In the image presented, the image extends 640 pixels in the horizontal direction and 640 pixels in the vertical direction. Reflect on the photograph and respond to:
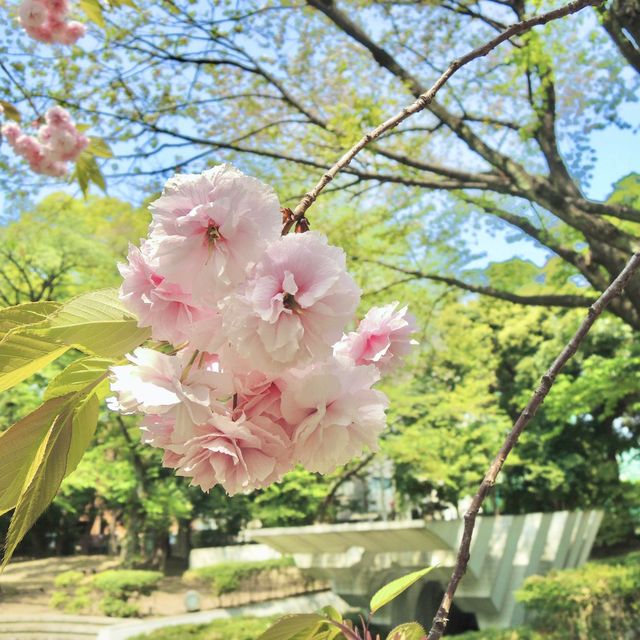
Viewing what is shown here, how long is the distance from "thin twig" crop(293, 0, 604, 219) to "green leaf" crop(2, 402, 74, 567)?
0.61ft

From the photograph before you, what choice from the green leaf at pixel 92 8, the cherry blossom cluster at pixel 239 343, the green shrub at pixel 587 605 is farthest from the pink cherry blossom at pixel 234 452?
the green shrub at pixel 587 605

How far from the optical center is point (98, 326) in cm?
41

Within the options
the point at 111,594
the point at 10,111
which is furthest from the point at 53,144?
the point at 111,594

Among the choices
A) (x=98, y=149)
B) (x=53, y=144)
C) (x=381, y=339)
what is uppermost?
(x=53, y=144)

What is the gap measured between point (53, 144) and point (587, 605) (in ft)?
14.2

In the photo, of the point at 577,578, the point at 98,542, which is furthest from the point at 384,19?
the point at 98,542

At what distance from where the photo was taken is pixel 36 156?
3027mm

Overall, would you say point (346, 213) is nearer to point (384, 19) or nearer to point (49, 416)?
point (384, 19)

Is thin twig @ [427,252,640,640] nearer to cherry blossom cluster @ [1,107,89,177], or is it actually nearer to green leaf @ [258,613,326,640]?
green leaf @ [258,613,326,640]

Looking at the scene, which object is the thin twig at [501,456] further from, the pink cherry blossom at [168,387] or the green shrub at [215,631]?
the green shrub at [215,631]

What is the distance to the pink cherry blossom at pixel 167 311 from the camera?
41cm

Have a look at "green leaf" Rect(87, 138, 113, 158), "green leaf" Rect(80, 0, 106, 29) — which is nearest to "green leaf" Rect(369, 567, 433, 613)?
"green leaf" Rect(80, 0, 106, 29)

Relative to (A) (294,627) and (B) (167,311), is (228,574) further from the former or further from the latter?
(B) (167,311)

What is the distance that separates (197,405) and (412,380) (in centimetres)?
946
